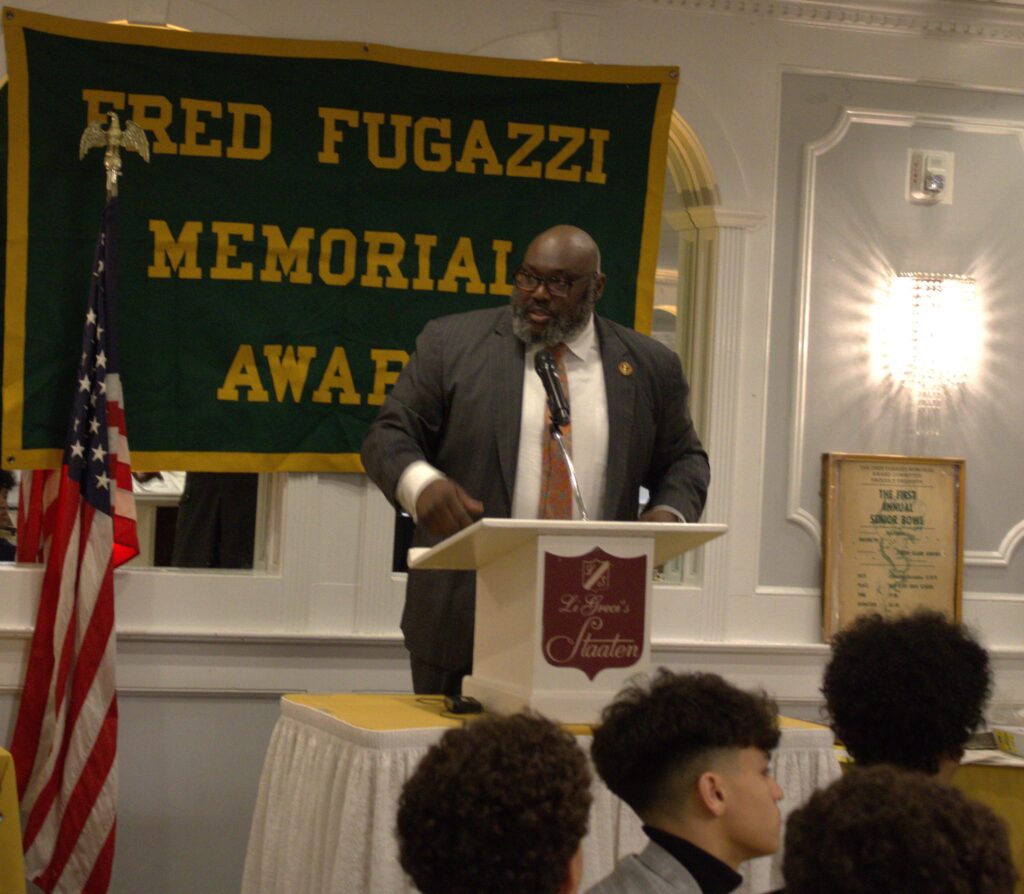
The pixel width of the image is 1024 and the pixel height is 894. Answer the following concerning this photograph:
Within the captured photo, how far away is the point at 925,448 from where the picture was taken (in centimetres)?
482

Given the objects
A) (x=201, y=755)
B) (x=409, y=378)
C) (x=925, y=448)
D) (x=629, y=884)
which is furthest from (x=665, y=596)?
(x=629, y=884)

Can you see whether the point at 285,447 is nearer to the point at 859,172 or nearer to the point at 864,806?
the point at 859,172

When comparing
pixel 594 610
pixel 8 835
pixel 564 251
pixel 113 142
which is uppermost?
pixel 113 142

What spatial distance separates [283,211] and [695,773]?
2795mm

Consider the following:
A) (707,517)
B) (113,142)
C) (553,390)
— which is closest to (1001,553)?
(707,517)

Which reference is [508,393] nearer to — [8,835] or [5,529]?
[8,835]

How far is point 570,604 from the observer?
2416mm

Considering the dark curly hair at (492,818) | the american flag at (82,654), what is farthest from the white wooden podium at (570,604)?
the american flag at (82,654)

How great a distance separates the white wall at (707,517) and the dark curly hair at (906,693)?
219 cm

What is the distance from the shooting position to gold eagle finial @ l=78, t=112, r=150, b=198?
159 inches

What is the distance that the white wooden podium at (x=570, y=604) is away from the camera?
7.84 feet

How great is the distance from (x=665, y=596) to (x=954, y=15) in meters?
2.12

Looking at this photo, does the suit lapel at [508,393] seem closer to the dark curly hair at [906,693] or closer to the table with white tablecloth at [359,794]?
the table with white tablecloth at [359,794]

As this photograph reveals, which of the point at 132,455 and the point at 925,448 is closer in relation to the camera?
the point at 132,455
